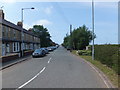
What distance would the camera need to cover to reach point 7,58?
25.0 m

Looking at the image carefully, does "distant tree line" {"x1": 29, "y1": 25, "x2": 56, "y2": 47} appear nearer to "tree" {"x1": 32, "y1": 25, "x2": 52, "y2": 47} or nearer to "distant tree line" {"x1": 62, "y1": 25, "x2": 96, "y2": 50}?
"tree" {"x1": 32, "y1": 25, "x2": 52, "y2": 47}

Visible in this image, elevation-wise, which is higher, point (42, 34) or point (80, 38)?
point (42, 34)

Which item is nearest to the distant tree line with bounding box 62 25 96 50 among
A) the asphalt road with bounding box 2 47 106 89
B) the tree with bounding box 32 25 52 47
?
the tree with bounding box 32 25 52 47

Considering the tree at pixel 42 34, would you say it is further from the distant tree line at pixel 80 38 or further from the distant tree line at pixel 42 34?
the distant tree line at pixel 80 38

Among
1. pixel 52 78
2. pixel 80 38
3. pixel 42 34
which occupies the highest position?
pixel 42 34

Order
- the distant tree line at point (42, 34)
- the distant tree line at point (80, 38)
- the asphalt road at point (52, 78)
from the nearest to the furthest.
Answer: the asphalt road at point (52, 78)
the distant tree line at point (80, 38)
the distant tree line at point (42, 34)

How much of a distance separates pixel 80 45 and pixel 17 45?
34.2m

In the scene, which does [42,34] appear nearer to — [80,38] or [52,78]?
[80,38]

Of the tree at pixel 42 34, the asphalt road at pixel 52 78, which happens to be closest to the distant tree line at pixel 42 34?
the tree at pixel 42 34

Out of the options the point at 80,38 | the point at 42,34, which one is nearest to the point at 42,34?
the point at 42,34

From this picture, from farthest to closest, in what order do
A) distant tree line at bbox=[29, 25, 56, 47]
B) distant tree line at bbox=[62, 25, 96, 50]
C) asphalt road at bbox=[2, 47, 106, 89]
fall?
distant tree line at bbox=[29, 25, 56, 47] < distant tree line at bbox=[62, 25, 96, 50] < asphalt road at bbox=[2, 47, 106, 89]

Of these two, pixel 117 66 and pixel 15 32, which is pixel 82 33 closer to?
pixel 15 32

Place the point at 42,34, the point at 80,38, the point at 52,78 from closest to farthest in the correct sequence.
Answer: the point at 52,78 → the point at 80,38 → the point at 42,34

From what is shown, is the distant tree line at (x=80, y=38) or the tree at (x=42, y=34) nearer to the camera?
the distant tree line at (x=80, y=38)
